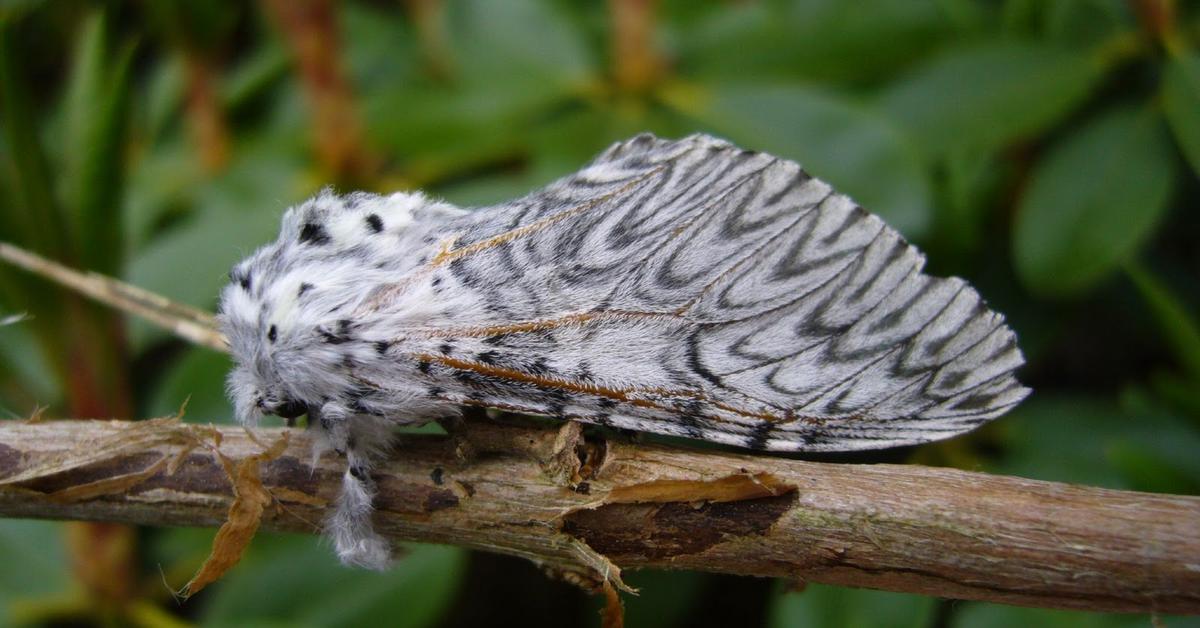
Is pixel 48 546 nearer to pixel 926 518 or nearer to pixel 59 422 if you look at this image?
pixel 59 422

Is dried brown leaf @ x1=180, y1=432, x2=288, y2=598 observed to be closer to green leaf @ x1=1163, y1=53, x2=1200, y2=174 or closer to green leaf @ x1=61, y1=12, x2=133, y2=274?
green leaf @ x1=61, y1=12, x2=133, y2=274

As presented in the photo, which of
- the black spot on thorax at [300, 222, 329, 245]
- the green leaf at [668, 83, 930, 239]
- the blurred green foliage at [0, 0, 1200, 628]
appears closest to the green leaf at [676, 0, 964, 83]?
the blurred green foliage at [0, 0, 1200, 628]

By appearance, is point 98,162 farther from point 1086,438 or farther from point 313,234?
point 1086,438

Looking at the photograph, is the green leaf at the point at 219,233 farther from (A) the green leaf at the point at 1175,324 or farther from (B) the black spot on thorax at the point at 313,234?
(A) the green leaf at the point at 1175,324

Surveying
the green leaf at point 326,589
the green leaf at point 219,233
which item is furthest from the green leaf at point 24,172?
the green leaf at point 326,589

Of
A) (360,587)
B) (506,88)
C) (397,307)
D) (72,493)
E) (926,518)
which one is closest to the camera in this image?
(926,518)

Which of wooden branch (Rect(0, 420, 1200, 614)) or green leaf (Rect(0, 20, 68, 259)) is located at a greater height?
green leaf (Rect(0, 20, 68, 259))

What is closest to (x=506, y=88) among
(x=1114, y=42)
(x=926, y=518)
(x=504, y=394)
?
(x=504, y=394)
